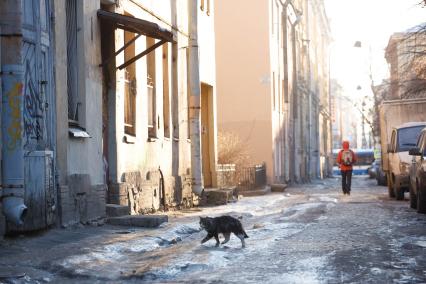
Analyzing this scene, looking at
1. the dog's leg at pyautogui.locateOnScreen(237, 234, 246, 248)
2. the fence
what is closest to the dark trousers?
the fence

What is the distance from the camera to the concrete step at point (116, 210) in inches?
551

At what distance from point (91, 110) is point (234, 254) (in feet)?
15.3

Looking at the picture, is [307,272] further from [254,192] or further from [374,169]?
[374,169]

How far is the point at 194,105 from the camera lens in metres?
20.9

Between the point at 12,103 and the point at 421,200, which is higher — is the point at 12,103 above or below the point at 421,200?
above

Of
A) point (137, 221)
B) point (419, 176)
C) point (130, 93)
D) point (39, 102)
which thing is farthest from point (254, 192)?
point (39, 102)

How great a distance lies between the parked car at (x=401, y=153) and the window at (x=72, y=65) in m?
10.4

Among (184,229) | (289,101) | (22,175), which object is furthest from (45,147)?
(289,101)

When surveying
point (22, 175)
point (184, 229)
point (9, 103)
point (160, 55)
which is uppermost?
point (160, 55)

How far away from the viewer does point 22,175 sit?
1004 cm

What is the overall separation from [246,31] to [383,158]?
39.9 ft

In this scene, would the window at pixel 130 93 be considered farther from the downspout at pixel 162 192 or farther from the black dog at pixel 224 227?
the black dog at pixel 224 227

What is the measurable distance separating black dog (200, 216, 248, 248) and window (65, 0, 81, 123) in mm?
3543

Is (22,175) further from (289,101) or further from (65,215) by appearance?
(289,101)
